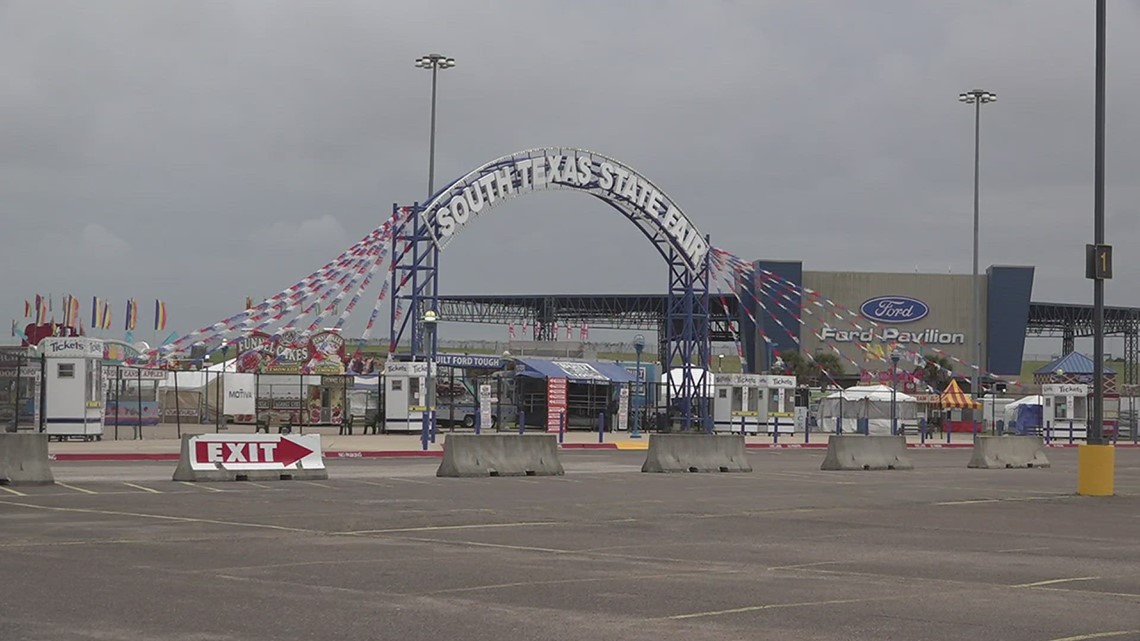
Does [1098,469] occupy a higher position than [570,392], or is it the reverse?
[570,392]

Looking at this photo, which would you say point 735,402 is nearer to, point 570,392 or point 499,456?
point 570,392

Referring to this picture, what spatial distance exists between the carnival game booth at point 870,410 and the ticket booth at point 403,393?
25187 mm

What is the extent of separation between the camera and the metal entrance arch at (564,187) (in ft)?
161

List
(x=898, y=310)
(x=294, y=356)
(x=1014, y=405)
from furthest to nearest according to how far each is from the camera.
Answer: (x=898, y=310) < (x=1014, y=405) < (x=294, y=356)

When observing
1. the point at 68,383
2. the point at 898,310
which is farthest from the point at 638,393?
the point at 898,310

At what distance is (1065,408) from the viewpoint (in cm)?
6375

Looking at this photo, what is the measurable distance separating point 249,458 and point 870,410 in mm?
48713

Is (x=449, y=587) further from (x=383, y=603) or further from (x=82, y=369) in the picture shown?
(x=82, y=369)

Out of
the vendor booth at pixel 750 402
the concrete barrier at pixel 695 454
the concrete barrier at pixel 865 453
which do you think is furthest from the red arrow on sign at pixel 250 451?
the vendor booth at pixel 750 402

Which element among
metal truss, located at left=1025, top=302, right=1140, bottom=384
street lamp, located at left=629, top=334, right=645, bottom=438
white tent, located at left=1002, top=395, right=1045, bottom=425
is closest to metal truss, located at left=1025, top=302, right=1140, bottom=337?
metal truss, located at left=1025, top=302, right=1140, bottom=384

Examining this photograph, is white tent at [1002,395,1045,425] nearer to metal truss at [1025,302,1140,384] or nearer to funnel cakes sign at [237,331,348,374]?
funnel cakes sign at [237,331,348,374]

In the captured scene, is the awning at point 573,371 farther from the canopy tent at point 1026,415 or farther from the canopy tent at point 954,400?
the canopy tent at point 1026,415

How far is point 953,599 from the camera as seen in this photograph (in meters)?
11.5

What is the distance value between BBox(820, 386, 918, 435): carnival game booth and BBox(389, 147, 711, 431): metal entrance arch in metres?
14.5
